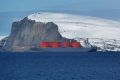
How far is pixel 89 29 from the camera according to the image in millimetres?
→ 183500

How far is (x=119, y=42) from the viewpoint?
176625 mm

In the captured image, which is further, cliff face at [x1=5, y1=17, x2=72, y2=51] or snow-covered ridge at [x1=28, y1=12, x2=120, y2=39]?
snow-covered ridge at [x1=28, y1=12, x2=120, y2=39]

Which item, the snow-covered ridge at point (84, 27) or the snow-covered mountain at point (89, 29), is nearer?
the snow-covered mountain at point (89, 29)

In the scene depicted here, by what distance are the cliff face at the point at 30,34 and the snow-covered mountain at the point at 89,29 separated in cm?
246

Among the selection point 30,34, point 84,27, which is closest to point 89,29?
point 84,27

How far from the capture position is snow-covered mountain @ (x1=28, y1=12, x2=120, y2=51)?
175500 mm

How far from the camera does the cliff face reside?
175312 millimetres

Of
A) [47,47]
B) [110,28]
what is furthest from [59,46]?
[110,28]

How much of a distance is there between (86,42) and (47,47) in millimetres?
19489

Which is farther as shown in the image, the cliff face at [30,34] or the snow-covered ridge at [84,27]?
the snow-covered ridge at [84,27]

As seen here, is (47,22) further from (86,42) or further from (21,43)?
(86,42)

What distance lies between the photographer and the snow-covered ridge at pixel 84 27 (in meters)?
181

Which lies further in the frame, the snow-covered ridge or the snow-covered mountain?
the snow-covered ridge

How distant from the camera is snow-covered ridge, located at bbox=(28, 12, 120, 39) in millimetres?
181250
